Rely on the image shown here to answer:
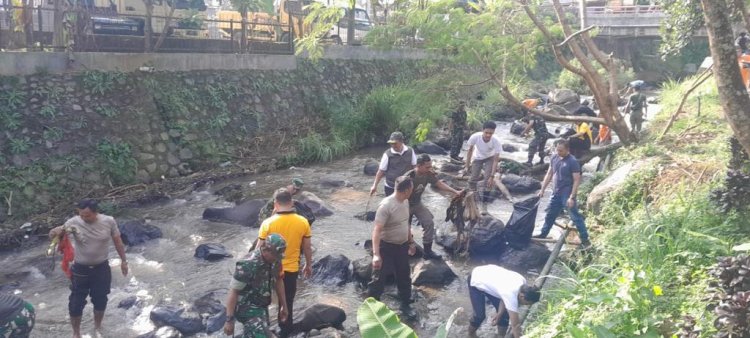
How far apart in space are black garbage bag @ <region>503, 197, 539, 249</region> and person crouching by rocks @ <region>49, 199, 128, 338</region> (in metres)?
5.22

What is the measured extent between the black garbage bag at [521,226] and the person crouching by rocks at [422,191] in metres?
0.95

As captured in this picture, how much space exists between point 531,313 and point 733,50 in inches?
120

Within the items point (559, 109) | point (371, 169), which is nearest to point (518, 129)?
point (559, 109)

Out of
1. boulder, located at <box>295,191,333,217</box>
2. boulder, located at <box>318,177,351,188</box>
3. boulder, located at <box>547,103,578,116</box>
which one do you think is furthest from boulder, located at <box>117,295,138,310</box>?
boulder, located at <box>547,103,578,116</box>

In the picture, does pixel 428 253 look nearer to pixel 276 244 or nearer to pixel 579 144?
pixel 276 244

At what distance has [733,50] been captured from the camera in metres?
4.81

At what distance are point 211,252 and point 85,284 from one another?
278 cm

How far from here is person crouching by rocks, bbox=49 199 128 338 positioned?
6070mm

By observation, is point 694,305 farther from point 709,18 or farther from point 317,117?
point 317,117

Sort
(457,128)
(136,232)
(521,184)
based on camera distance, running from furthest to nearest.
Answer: (457,128)
(521,184)
(136,232)

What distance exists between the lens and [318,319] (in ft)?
21.1

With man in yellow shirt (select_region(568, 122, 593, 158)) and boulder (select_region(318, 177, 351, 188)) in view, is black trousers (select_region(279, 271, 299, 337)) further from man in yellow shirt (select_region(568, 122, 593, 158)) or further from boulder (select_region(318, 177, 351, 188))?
man in yellow shirt (select_region(568, 122, 593, 158))

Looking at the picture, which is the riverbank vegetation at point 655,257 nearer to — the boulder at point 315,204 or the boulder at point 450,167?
the boulder at point 315,204

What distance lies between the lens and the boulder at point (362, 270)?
7.73m
